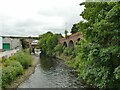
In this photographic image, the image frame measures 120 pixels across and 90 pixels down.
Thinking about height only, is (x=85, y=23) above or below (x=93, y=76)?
above

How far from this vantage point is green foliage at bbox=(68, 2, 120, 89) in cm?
1656

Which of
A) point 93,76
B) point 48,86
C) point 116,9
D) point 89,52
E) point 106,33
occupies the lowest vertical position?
point 48,86

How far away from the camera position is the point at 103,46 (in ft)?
60.8

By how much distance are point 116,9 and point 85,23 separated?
566 centimetres

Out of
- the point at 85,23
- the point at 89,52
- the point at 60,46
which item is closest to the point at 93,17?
the point at 85,23

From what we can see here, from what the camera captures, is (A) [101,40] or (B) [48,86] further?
(B) [48,86]

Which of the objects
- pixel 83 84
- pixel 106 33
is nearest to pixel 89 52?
pixel 106 33

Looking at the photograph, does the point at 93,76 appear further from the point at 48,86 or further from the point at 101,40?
the point at 48,86

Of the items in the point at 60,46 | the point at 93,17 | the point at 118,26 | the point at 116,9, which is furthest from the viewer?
the point at 60,46

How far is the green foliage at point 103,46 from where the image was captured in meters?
16.6

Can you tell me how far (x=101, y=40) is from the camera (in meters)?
18.8

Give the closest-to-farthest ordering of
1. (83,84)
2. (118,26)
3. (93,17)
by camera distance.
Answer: (118,26) → (93,17) → (83,84)

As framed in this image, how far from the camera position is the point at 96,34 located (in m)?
18.6

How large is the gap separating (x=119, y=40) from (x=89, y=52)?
283 cm
